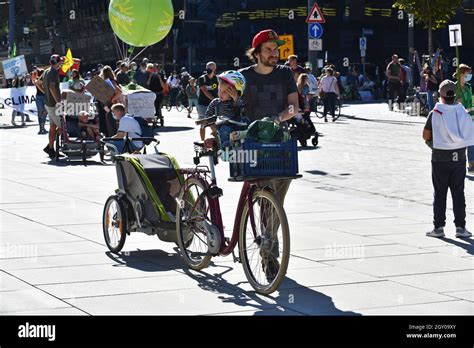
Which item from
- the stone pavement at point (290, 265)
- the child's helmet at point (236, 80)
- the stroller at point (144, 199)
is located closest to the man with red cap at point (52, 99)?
the stone pavement at point (290, 265)

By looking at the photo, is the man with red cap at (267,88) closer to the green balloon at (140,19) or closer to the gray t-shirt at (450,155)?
the gray t-shirt at (450,155)

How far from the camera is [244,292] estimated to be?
8656 mm

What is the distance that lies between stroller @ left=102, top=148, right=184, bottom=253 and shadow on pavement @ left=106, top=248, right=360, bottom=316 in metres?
0.25

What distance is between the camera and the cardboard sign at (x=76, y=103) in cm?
2167

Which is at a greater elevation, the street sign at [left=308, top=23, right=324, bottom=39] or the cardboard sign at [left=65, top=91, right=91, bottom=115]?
Result: the street sign at [left=308, top=23, right=324, bottom=39]

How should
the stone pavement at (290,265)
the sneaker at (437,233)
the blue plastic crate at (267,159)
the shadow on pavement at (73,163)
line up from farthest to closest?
1. the shadow on pavement at (73,163)
2. the sneaker at (437,233)
3. the blue plastic crate at (267,159)
4. the stone pavement at (290,265)

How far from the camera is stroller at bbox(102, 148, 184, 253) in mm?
10203

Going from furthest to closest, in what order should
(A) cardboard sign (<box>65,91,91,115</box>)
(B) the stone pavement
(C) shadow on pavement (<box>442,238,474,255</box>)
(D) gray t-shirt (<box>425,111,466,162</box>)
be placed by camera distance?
(A) cardboard sign (<box>65,91,91,115</box>)
(D) gray t-shirt (<box>425,111,466,162</box>)
(C) shadow on pavement (<box>442,238,474,255</box>)
(B) the stone pavement

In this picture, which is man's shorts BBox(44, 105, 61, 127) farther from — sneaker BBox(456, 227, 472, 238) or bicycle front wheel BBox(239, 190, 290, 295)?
bicycle front wheel BBox(239, 190, 290, 295)

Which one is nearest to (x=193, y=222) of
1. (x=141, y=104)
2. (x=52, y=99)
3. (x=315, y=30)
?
(x=141, y=104)

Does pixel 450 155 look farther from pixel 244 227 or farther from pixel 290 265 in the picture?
pixel 244 227

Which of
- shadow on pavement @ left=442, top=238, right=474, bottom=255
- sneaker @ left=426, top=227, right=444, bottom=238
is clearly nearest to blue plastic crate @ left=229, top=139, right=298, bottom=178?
shadow on pavement @ left=442, top=238, right=474, bottom=255

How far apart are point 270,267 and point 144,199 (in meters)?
2.22

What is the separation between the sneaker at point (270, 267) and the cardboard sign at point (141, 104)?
1115 cm
